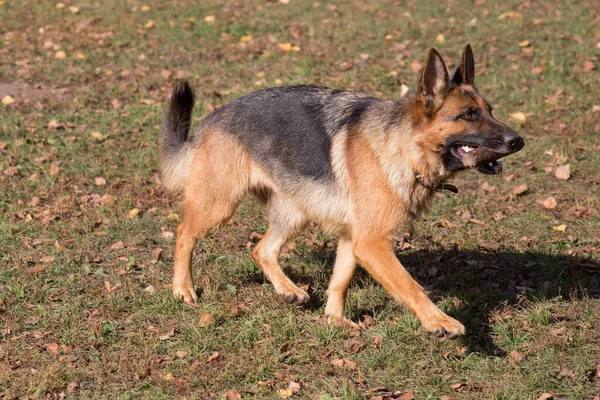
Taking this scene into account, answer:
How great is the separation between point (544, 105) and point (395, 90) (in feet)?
6.97

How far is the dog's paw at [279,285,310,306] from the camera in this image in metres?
6.26

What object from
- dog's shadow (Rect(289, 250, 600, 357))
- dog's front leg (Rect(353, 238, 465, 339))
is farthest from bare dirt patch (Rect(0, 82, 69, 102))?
dog's front leg (Rect(353, 238, 465, 339))

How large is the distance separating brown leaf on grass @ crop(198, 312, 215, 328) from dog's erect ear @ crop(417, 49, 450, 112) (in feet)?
7.59

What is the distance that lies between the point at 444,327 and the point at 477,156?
120cm

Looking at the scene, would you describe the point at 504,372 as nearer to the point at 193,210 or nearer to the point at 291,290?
the point at 291,290

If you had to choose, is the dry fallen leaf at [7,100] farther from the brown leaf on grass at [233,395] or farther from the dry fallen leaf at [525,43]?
the dry fallen leaf at [525,43]

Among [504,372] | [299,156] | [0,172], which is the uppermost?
[299,156]

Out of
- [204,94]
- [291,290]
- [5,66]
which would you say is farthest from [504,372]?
[5,66]

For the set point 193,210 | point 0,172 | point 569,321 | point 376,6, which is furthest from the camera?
point 376,6

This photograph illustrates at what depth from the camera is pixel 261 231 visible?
797 centimetres

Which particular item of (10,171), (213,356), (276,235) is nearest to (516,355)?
(213,356)

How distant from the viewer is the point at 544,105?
10.6 metres

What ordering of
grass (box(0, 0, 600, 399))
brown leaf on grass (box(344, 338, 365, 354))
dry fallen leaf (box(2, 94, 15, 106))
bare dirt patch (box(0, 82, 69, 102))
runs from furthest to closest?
1. bare dirt patch (box(0, 82, 69, 102))
2. dry fallen leaf (box(2, 94, 15, 106))
3. brown leaf on grass (box(344, 338, 365, 354))
4. grass (box(0, 0, 600, 399))

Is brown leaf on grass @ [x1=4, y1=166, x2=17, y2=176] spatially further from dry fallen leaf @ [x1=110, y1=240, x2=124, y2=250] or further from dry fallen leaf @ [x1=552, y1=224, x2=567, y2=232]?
dry fallen leaf @ [x1=552, y1=224, x2=567, y2=232]
